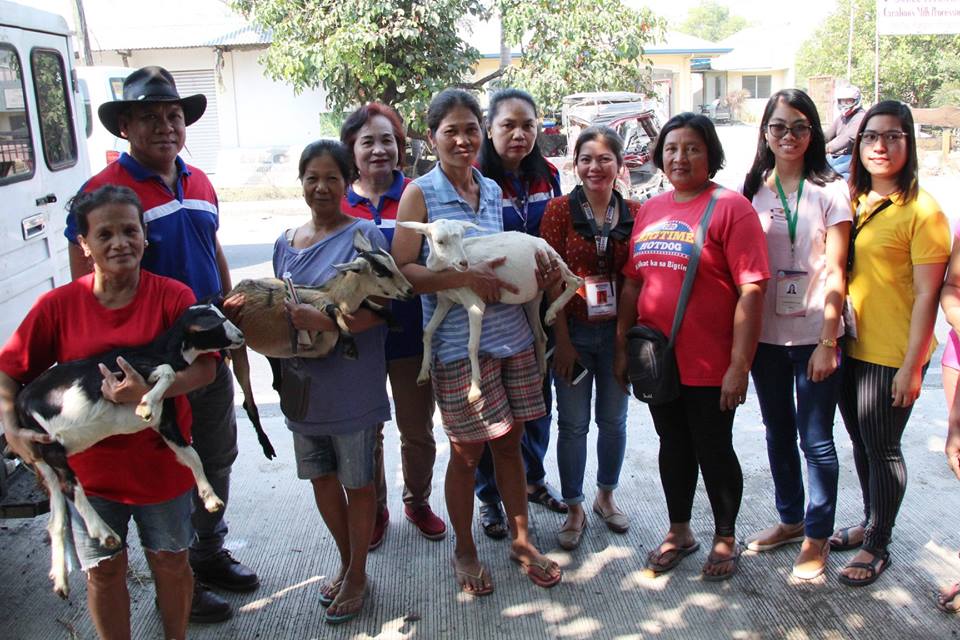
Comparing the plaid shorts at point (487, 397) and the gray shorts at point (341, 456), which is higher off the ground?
the plaid shorts at point (487, 397)

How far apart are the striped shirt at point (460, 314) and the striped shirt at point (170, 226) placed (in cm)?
86

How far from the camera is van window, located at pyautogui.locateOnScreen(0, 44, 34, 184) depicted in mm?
4270

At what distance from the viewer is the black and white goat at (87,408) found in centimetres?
237

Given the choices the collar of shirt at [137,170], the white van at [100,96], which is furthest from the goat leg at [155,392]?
the white van at [100,96]

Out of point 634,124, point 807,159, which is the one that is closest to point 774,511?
point 807,159

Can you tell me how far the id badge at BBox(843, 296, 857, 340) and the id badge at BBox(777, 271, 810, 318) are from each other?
15 centimetres

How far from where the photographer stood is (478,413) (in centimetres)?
313

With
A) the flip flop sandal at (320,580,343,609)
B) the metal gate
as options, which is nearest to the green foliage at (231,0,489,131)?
the metal gate

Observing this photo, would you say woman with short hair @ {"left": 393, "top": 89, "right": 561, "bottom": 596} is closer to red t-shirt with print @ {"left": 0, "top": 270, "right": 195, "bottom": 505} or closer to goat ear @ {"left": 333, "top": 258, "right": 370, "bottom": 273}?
goat ear @ {"left": 333, "top": 258, "right": 370, "bottom": 273}

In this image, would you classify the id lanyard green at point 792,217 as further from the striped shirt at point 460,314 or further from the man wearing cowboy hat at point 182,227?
the man wearing cowboy hat at point 182,227

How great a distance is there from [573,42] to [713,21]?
328ft

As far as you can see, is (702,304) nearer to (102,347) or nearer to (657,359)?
(657,359)

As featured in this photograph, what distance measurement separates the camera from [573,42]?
1297 cm

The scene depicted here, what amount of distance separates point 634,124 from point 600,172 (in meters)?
10.7
